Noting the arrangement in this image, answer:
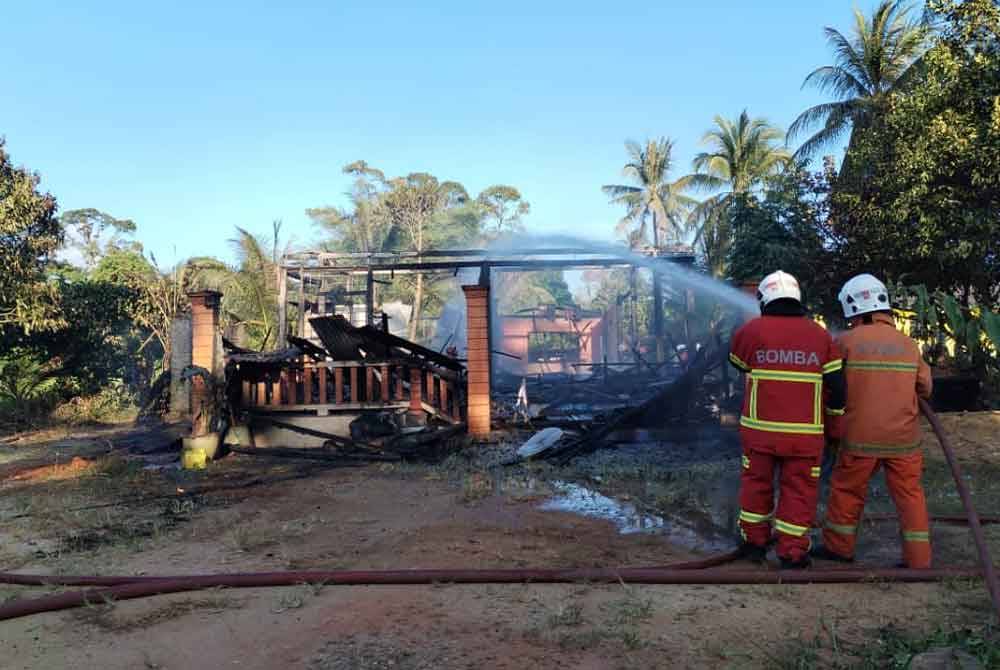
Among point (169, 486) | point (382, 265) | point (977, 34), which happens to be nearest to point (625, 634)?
point (169, 486)

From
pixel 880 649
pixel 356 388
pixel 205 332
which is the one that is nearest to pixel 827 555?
pixel 880 649

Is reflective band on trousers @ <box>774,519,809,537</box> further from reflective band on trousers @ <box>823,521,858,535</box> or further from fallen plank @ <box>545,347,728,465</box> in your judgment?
fallen plank @ <box>545,347,728,465</box>

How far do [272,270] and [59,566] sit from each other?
18.9m

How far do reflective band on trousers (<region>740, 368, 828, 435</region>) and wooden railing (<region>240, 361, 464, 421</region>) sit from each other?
6610mm

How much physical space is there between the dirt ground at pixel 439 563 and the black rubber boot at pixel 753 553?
0.06 metres

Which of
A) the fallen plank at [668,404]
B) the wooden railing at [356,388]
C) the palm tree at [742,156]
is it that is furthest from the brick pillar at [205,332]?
the palm tree at [742,156]

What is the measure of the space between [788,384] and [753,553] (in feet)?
3.27

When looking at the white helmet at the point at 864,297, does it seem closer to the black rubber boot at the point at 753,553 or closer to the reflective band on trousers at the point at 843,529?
the reflective band on trousers at the point at 843,529

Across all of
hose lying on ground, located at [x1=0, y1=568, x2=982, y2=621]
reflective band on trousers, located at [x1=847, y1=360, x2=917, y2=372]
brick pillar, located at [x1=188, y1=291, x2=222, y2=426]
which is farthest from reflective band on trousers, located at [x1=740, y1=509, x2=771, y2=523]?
brick pillar, located at [x1=188, y1=291, x2=222, y2=426]

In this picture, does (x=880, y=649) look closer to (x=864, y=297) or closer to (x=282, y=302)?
(x=864, y=297)

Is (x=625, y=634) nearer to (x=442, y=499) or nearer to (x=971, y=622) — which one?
(x=971, y=622)

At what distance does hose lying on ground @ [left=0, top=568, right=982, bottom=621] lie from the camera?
3475 mm

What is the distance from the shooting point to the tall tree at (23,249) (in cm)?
1464

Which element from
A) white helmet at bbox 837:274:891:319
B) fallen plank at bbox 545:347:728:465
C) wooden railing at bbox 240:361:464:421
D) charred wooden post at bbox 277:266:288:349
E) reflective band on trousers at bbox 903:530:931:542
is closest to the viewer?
reflective band on trousers at bbox 903:530:931:542
